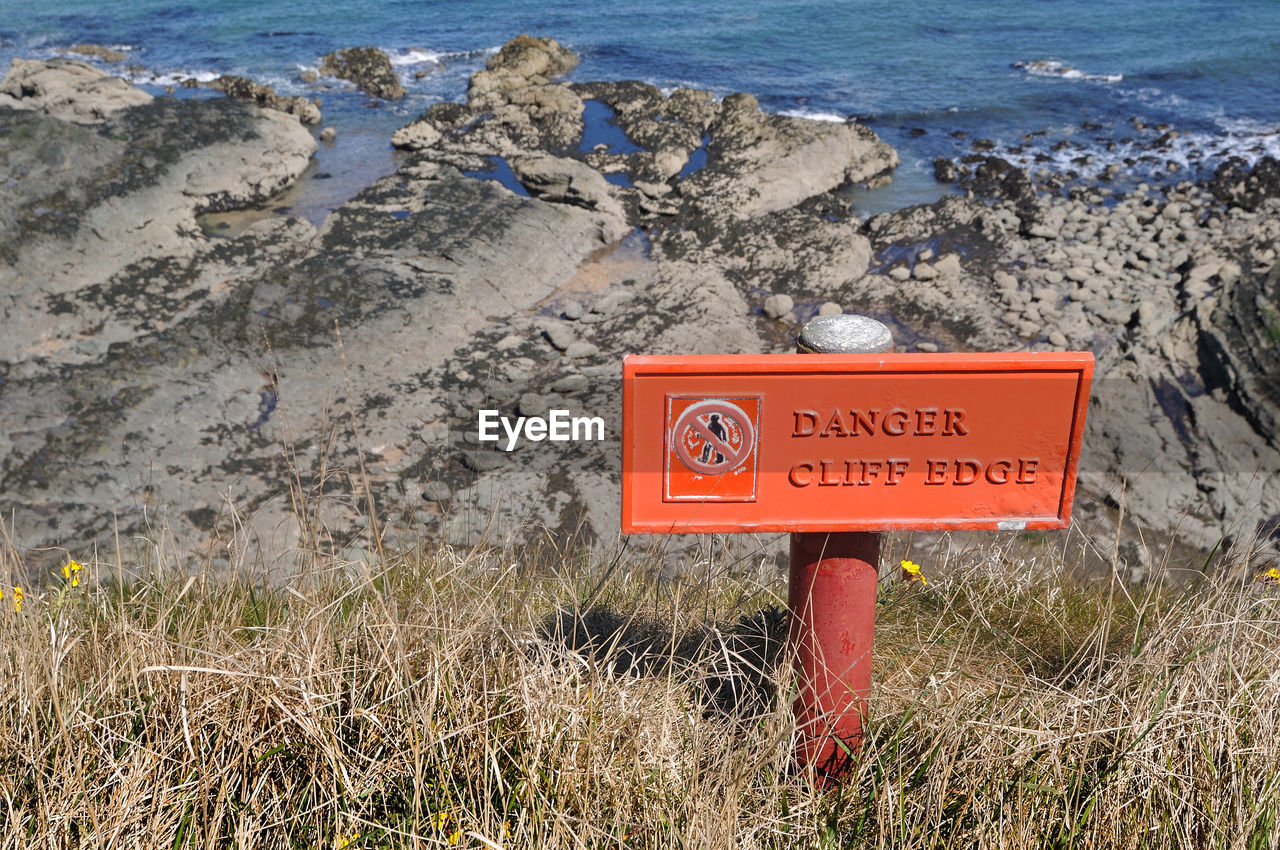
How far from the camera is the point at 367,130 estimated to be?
14.4m

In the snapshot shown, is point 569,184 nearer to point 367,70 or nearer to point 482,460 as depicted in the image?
point 482,460

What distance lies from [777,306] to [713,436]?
6.80 m

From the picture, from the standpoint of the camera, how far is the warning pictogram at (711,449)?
1.96m

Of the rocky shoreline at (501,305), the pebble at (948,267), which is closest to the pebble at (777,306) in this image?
the rocky shoreline at (501,305)

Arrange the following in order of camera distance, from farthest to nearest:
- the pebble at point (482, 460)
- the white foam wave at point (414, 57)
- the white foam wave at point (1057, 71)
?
the white foam wave at point (414, 57)
the white foam wave at point (1057, 71)
the pebble at point (482, 460)

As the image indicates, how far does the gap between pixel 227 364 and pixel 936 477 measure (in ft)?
20.9

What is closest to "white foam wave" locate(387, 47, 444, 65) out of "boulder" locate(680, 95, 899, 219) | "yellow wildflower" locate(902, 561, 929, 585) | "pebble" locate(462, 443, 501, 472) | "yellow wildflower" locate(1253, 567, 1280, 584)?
"boulder" locate(680, 95, 899, 219)

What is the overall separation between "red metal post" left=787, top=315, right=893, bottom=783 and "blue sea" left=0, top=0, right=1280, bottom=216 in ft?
33.1

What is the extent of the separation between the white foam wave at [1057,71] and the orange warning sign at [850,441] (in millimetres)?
18549

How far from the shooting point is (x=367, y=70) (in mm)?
17250

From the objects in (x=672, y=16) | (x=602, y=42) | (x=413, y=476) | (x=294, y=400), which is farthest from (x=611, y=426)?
(x=672, y=16)

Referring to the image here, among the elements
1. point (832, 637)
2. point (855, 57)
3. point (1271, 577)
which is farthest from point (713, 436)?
point (855, 57)

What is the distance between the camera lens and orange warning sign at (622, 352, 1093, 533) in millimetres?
1941

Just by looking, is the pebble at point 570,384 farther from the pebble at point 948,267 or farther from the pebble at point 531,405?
the pebble at point 948,267
